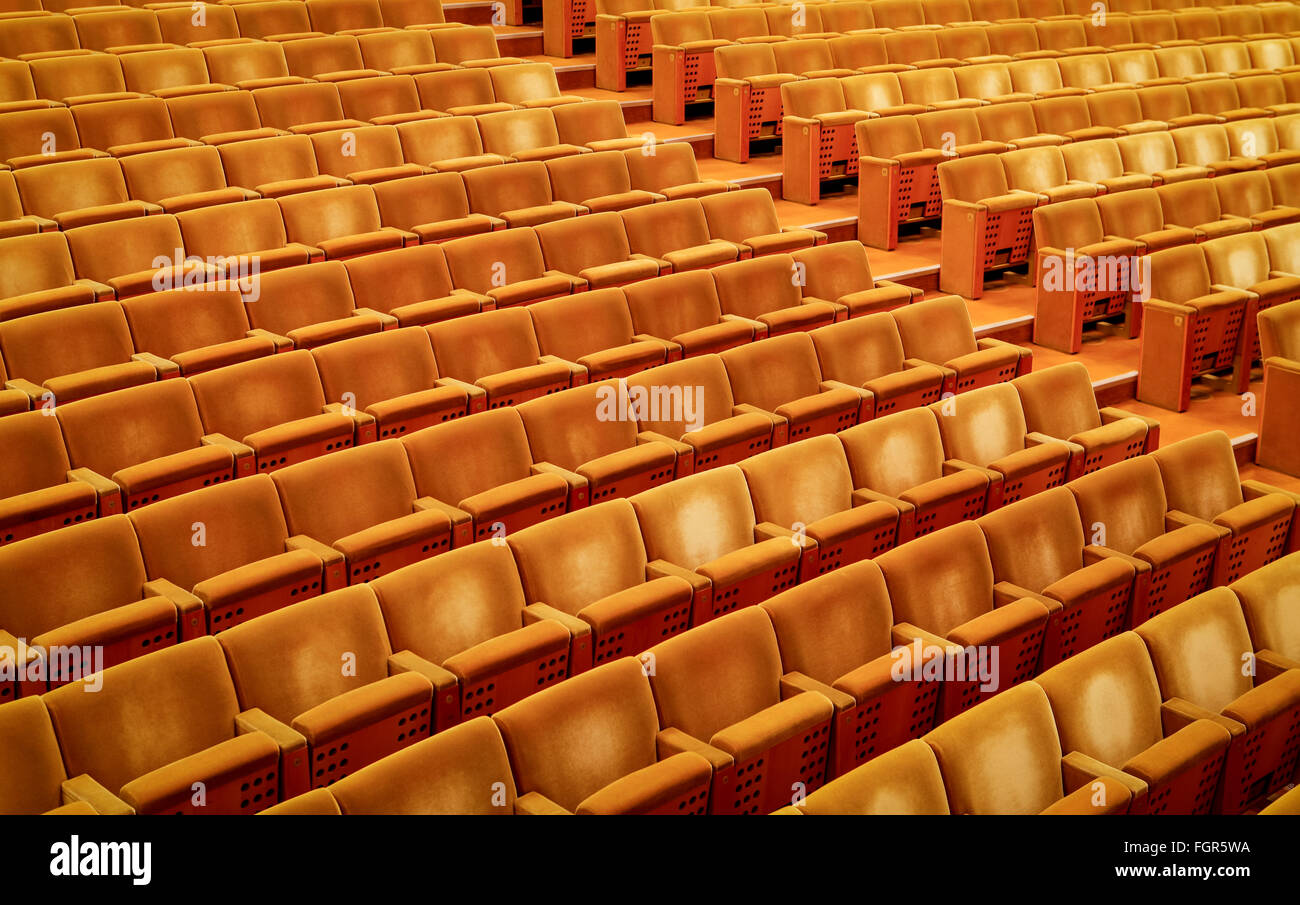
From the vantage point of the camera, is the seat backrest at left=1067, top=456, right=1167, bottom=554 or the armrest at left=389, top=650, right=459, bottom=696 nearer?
the armrest at left=389, top=650, right=459, bottom=696

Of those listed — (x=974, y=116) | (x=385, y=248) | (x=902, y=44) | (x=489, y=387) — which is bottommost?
(x=489, y=387)

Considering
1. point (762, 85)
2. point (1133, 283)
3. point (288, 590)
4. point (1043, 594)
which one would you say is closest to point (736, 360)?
point (1043, 594)

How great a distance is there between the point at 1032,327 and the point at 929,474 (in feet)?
2.07

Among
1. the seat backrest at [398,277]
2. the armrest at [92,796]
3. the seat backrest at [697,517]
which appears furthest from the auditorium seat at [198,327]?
the armrest at [92,796]

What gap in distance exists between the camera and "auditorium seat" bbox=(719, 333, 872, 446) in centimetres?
132

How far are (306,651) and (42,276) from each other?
0.73 metres

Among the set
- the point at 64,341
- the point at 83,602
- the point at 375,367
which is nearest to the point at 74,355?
the point at 64,341

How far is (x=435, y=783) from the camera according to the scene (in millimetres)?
774

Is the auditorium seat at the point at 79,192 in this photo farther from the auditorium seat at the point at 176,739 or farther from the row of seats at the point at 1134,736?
the row of seats at the point at 1134,736

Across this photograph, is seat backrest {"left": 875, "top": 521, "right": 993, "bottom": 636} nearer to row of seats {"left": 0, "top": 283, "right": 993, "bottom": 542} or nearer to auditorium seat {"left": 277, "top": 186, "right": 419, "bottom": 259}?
row of seats {"left": 0, "top": 283, "right": 993, "bottom": 542}

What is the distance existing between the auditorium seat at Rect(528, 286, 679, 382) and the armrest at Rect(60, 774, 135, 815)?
2.28 feet

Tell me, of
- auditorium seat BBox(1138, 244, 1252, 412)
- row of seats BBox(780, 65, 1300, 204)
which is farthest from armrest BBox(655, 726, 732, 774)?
row of seats BBox(780, 65, 1300, 204)

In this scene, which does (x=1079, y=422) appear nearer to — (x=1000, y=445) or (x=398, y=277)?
(x=1000, y=445)
